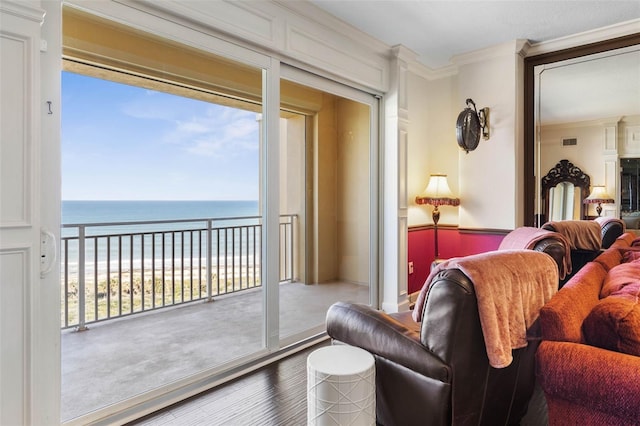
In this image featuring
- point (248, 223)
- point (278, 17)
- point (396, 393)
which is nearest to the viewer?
point (396, 393)

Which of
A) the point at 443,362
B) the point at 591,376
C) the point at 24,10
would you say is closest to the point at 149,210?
the point at 24,10

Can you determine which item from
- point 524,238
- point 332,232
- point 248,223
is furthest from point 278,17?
point 524,238

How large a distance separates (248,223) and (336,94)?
4.72 ft

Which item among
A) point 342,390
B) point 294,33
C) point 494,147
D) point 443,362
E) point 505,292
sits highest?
point 294,33

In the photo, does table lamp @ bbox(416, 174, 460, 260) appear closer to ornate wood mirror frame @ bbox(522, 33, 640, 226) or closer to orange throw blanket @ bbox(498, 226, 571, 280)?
ornate wood mirror frame @ bbox(522, 33, 640, 226)

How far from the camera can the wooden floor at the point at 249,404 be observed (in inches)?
79.2

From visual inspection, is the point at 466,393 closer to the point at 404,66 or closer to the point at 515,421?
the point at 515,421

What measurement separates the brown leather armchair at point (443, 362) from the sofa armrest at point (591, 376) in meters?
0.25

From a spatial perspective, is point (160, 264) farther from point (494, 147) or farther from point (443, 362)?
point (494, 147)

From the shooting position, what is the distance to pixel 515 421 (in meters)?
1.93

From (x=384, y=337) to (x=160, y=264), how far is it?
261 cm

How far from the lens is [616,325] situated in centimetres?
128

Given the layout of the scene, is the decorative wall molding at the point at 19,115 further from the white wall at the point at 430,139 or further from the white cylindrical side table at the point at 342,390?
the white wall at the point at 430,139

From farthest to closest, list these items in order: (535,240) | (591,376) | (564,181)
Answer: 1. (564,181)
2. (535,240)
3. (591,376)
